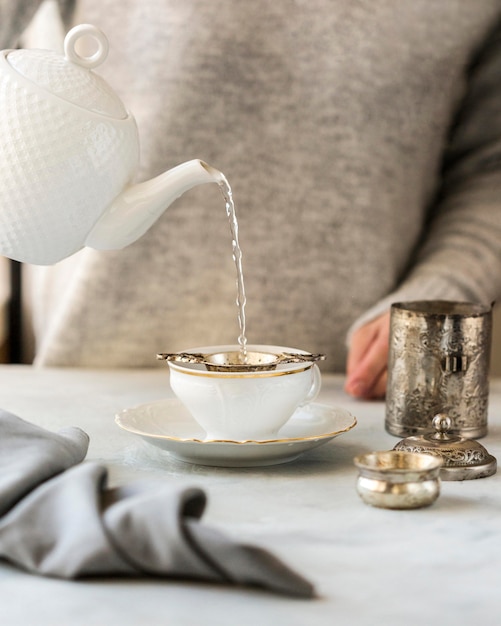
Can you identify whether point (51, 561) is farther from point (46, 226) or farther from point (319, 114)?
point (319, 114)

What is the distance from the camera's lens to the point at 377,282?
1.51 meters

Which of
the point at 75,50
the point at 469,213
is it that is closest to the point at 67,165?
the point at 75,50

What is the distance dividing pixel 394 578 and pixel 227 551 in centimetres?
12

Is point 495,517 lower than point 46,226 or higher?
lower

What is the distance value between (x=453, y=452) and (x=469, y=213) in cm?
73

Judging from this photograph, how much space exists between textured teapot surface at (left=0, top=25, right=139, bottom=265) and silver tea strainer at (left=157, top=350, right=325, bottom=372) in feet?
0.47

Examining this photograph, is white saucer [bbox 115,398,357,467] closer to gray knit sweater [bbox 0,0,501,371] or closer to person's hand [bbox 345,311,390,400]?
person's hand [bbox 345,311,390,400]

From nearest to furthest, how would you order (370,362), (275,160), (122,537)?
(122,537), (370,362), (275,160)

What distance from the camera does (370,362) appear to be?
1208 mm

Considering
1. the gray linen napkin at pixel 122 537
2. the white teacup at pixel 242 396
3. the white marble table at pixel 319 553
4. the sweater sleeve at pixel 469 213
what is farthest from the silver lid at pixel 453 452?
the sweater sleeve at pixel 469 213

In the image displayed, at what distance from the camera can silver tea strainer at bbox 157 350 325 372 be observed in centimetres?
87

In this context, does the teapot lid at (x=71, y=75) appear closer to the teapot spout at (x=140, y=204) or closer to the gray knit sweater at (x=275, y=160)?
the teapot spout at (x=140, y=204)

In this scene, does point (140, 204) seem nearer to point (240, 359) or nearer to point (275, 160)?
point (240, 359)

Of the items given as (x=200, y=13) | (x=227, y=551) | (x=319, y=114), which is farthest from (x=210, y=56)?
(x=227, y=551)
